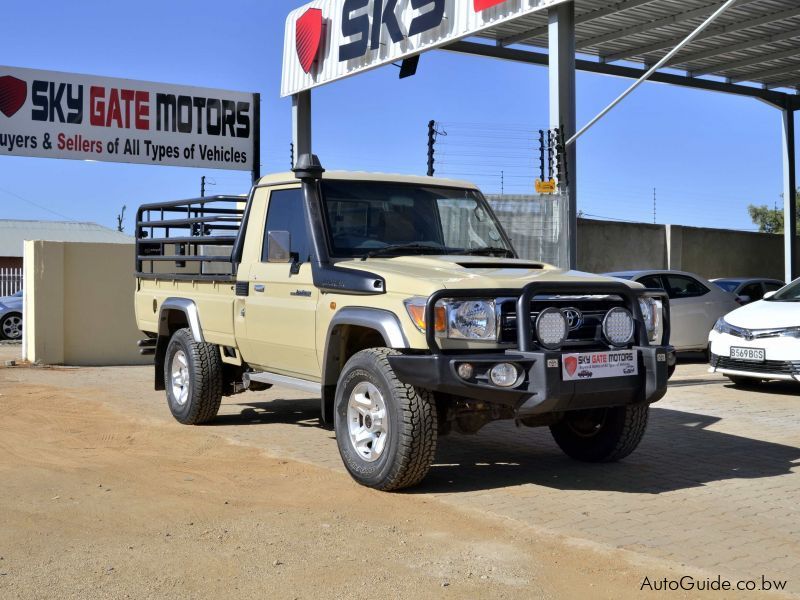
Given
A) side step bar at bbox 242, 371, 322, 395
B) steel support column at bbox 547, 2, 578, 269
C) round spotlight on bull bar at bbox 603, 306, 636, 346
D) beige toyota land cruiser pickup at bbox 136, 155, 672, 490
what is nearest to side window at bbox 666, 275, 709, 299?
steel support column at bbox 547, 2, 578, 269

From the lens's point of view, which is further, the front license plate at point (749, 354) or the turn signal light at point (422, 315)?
the front license plate at point (749, 354)

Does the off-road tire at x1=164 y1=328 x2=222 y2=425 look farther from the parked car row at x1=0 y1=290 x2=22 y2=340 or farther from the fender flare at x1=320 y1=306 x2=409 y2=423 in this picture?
the parked car row at x1=0 y1=290 x2=22 y2=340

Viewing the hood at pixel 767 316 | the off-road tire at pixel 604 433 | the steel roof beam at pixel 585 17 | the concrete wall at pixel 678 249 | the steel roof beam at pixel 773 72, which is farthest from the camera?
the steel roof beam at pixel 773 72

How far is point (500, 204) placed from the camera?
12.4 meters

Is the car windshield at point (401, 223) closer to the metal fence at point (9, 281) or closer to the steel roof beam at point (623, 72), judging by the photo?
the steel roof beam at point (623, 72)

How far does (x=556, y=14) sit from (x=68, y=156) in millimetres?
8743

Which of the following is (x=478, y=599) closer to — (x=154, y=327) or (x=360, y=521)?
(x=360, y=521)

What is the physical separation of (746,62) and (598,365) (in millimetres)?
19226

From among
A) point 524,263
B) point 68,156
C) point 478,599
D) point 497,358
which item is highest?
point 68,156

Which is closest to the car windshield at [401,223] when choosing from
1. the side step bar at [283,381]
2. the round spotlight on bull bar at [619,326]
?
the side step bar at [283,381]

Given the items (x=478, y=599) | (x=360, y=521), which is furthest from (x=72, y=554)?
(x=478, y=599)

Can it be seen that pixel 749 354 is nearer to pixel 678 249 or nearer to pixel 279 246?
pixel 279 246

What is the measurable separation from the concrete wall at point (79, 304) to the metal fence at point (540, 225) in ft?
20.9

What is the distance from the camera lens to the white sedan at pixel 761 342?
10844 mm
